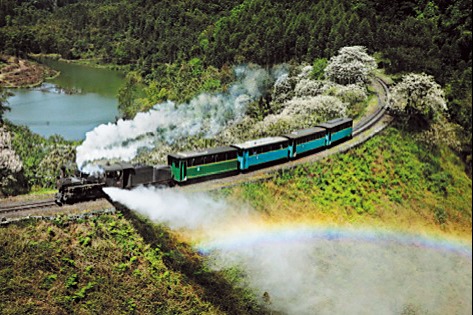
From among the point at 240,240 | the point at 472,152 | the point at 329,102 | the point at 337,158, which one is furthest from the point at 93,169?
the point at 472,152

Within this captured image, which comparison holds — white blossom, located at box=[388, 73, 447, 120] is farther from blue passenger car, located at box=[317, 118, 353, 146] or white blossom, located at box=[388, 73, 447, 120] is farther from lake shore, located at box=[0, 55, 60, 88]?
lake shore, located at box=[0, 55, 60, 88]

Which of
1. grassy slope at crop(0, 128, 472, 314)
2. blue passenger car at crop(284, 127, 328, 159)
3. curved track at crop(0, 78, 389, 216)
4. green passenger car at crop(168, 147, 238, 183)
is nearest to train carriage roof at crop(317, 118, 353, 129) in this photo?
blue passenger car at crop(284, 127, 328, 159)

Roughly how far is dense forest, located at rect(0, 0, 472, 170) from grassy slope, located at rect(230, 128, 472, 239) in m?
3.66

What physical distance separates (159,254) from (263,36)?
60.8ft

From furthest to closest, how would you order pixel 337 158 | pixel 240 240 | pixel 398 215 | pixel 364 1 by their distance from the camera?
pixel 364 1
pixel 337 158
pixel 398 215
pixel 240 240

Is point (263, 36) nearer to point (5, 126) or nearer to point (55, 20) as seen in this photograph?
point (55, 20)

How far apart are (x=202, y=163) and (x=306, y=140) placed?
6.63 metres

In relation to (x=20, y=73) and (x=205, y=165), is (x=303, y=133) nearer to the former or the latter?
(x=205, y=165)

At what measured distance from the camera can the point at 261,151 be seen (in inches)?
875

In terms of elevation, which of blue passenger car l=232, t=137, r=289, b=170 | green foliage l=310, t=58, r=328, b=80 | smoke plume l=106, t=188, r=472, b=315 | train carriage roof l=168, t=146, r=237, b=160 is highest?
green foliage l=310, t=58, r=328, b=80

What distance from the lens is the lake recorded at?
917 inches

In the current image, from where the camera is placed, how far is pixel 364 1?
113 feet

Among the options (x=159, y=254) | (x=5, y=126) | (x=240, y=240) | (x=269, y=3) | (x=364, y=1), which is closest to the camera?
(x=159, y=254)

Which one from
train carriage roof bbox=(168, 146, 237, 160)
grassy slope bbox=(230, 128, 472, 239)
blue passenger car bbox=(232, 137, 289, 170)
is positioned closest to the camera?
train carriage roof bbox=(168, 146, 237, 160)
